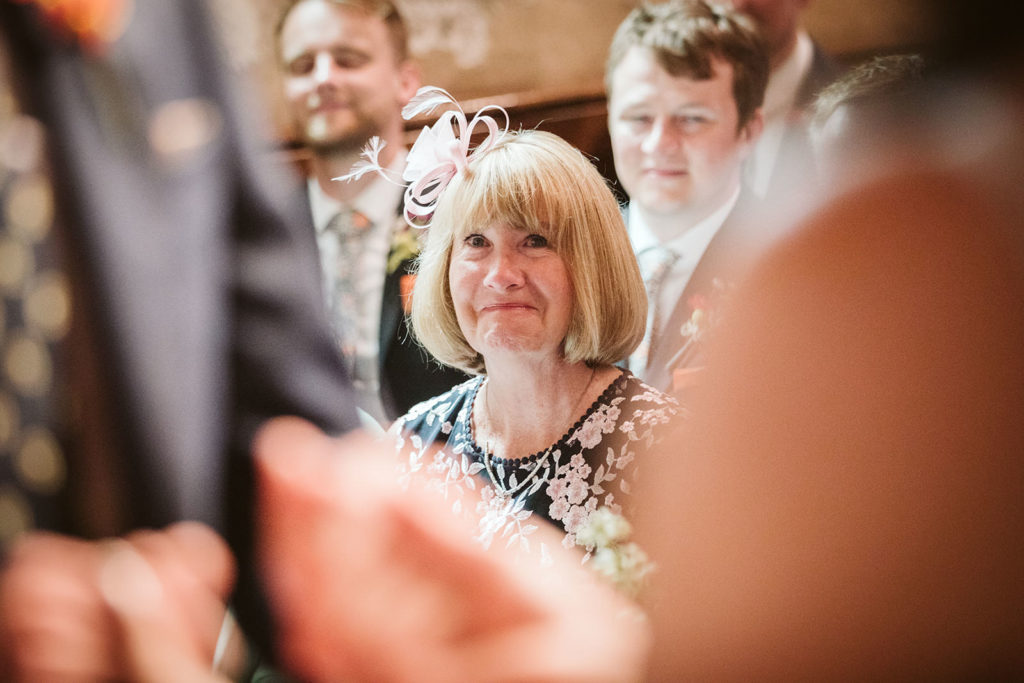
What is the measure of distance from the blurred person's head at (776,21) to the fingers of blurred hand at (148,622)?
58 cm

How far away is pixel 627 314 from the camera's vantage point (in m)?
0.61

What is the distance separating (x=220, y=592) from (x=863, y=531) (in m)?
0.42

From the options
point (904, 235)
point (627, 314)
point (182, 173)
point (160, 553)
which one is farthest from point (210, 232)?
point (904, 235)

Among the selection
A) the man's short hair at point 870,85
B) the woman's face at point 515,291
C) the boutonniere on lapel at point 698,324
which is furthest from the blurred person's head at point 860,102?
the woman's face at point 515,291

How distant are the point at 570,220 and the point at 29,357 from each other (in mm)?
393

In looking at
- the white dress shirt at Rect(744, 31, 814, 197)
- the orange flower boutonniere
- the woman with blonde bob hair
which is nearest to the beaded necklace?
the woman with blonde bob hair

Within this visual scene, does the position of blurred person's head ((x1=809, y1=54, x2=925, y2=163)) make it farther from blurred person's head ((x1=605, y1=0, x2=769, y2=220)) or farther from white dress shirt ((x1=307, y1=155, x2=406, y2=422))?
white dress shirt ((x1=307, y1=155, x2=406, y2=422))

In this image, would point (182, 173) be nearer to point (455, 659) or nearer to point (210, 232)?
point (210, 232)

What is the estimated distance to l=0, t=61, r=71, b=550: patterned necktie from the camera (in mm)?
496

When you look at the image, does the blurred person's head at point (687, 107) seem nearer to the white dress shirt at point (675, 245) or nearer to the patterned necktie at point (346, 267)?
the white dress shirt at point (675, 245)

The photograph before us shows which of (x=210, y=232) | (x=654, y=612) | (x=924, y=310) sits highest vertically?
(x=210, y=232)

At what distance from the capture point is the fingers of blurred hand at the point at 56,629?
0.46m

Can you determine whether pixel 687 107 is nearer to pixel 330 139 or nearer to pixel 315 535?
pixel 330 139

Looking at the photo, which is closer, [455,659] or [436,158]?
[455,659]
